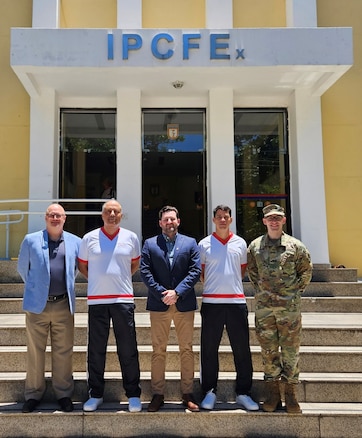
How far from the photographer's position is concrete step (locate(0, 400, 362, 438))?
3.56m

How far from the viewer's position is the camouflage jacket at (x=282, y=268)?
3.61m

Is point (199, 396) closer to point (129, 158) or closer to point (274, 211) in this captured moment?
point (274, 211)

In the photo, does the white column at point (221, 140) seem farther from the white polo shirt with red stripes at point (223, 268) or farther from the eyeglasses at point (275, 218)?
the eyeglasses at point (275, 218)

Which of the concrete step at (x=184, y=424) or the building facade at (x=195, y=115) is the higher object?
the building facade at (x=195, y=115)

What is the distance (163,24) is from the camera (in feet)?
25.6

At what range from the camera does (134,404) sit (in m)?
3.65

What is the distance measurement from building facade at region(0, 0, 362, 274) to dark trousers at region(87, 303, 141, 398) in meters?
3.44

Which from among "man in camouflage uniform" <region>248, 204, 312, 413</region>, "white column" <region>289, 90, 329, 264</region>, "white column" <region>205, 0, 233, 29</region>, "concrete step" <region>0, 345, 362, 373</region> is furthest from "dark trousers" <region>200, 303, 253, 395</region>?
"white column" <region>205, 0, 233, 29</region>

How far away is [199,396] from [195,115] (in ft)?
17.3

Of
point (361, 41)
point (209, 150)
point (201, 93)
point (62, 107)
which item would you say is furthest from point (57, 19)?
point (361, 41)

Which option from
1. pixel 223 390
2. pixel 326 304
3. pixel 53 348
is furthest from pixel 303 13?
pixel 53 348

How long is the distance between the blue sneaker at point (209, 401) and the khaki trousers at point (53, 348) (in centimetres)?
119

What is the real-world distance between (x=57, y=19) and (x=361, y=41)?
538 cm

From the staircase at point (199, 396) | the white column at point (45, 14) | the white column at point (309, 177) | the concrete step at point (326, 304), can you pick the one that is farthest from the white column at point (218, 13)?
the staircase at point (199, 396)
